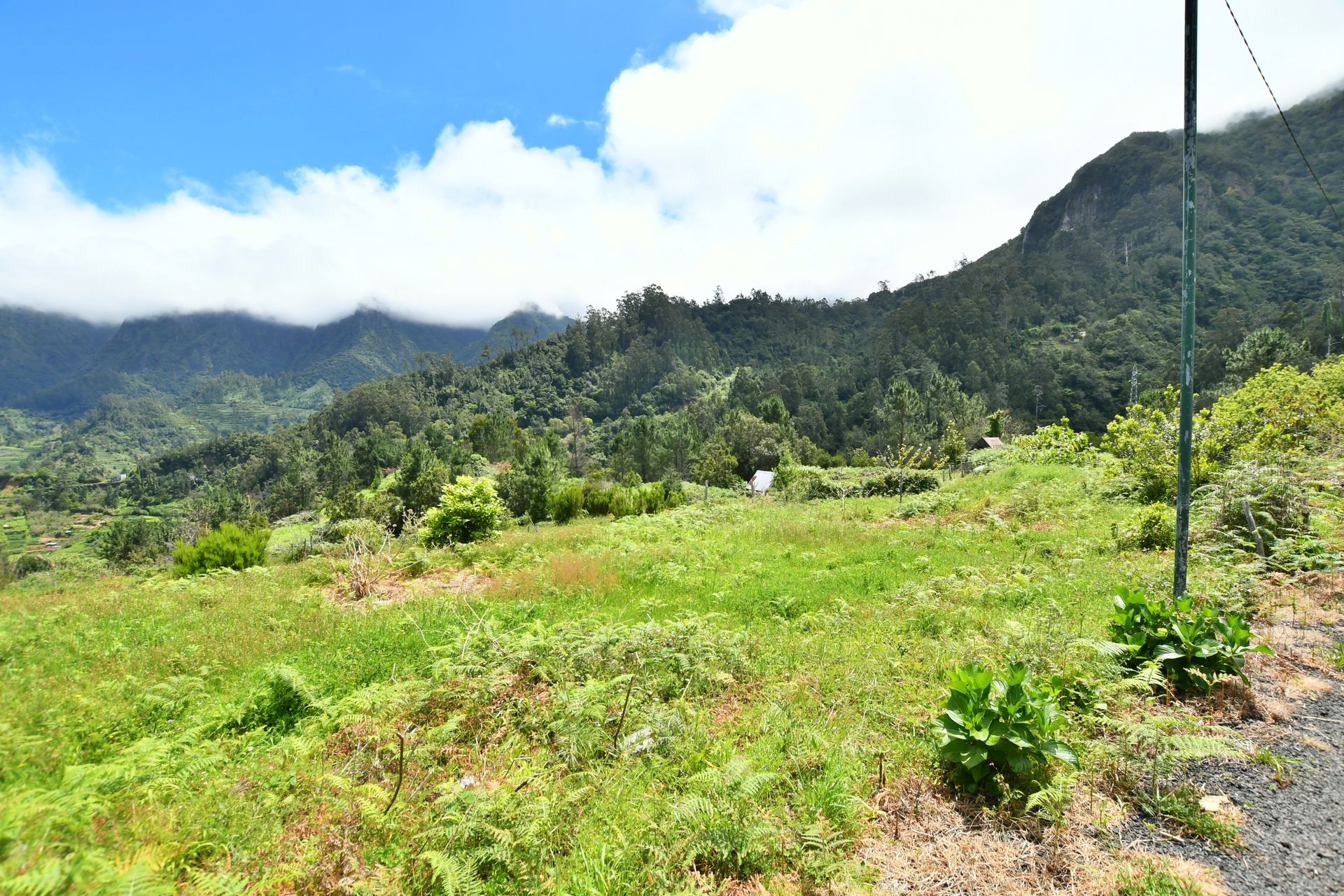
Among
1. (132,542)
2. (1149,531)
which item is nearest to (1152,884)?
(1149,531)

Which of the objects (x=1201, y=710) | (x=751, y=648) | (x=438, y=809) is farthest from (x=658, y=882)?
(x=1201, y=710)

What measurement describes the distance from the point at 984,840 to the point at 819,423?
66181mm

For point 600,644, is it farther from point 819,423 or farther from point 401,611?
point 819,423

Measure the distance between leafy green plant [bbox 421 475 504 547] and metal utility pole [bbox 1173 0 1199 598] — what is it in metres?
14.7

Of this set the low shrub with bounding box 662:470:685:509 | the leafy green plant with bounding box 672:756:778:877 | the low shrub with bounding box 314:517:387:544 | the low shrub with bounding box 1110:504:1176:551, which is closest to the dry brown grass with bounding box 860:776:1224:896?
the leafy green plant with bounding box 672:756:778:877

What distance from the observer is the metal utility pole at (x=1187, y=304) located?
Result: 16.6 feet

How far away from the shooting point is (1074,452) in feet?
75.2

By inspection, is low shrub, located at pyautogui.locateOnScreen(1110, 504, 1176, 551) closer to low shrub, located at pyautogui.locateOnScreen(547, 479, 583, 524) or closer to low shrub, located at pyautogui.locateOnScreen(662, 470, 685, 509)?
low shrub, located at pyautogui.locateOnScreen(662, 470, 685, 509)

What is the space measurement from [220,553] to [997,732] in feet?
53.3

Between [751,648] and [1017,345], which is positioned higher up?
[1017,345]

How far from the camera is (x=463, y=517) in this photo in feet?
52.1

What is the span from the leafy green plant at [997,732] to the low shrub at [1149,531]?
8.62 metres

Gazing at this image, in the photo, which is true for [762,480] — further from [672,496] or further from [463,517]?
[463,517]

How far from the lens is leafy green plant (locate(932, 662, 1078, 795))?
3584 mm
